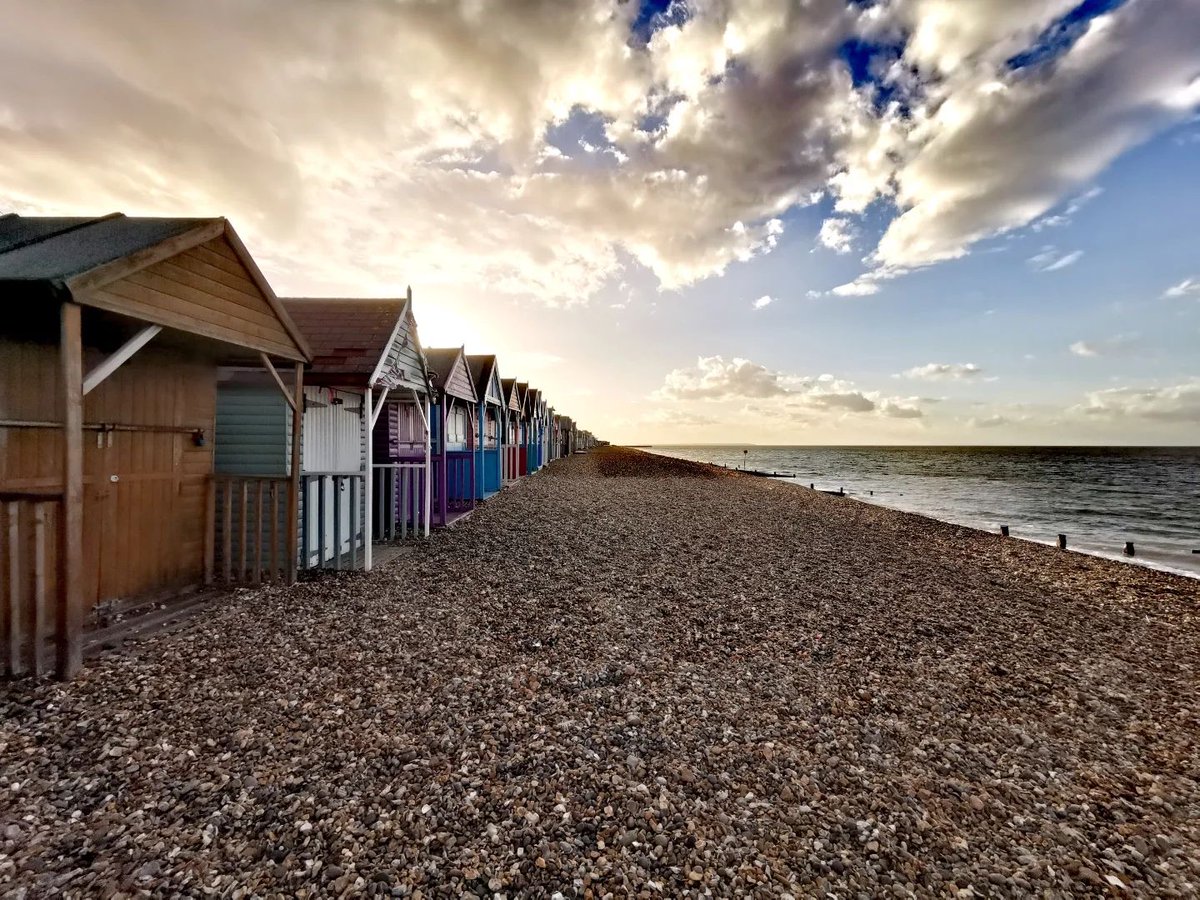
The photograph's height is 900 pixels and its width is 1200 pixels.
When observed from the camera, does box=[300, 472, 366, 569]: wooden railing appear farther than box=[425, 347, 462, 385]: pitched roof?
No

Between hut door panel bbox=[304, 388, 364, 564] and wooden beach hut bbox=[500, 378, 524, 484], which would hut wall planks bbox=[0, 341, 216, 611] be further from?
wooden beach hut bbox=[500, 378, 524, 484]

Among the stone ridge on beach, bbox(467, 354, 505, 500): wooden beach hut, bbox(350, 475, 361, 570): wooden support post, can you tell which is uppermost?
bbox(467, 354, 505, 500): wooden beach hut

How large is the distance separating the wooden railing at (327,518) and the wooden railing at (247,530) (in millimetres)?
384

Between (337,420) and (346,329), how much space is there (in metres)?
1.99

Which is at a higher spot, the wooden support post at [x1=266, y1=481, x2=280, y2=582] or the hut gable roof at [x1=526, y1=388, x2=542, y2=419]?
→ the hut gable roof at [x1=526, y1=388, x2=542, y2=419]

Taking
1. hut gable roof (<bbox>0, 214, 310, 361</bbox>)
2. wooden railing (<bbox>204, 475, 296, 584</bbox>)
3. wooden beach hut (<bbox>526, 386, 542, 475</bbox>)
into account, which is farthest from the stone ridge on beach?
wooden beach hut (<bbox>526, 386, 542, 475</bbox>)

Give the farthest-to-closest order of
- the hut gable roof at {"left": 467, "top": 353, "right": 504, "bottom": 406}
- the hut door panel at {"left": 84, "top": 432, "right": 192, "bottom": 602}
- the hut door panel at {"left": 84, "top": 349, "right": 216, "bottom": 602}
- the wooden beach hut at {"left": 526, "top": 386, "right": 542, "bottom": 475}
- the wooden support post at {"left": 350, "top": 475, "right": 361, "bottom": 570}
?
the wooden beach hut at {"left": 526, "top": 386, "right": 542, "bottom": 475}
the hut gable roof at {"left": 467, "top": 353, "right": 504, "bottom": 406}
the wooden support post at {"left": 350, "top": 475, "right": 361, "bottom": 570}
the hut door panel at {"left": 84, "top": 432, "right": 192, "bottom": 602}
the hut door panel at {"left": 84, "top": 349, "right": 216, "bottom": 602}

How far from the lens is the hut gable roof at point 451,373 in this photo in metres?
15.7

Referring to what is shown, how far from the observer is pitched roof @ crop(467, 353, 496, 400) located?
872 inches

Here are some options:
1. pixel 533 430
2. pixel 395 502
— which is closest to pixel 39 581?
pixel 395 502

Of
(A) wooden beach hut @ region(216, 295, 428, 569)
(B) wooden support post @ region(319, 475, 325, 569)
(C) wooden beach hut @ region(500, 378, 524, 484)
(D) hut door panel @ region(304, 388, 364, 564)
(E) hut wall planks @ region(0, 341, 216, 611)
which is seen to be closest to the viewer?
(E) hut wall planks @ region(0, 341, 216, 611)

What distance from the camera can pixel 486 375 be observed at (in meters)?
22.8

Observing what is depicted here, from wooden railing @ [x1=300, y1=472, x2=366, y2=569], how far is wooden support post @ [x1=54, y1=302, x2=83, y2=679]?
394 cm

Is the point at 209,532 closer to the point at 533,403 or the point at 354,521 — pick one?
the point at 354,521
